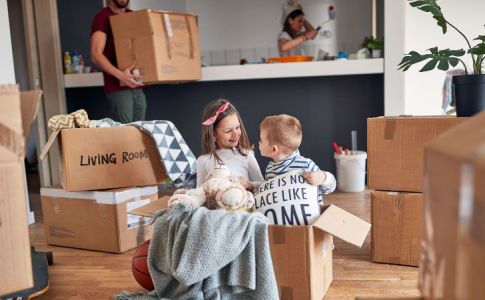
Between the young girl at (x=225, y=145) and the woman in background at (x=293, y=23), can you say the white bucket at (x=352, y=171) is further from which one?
the young girl at (x=225, y=145)

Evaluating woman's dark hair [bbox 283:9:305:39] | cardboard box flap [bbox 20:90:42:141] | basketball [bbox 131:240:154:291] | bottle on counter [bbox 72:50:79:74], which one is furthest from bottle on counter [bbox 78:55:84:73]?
cardboard box flap [bbox 20:90:42:141]

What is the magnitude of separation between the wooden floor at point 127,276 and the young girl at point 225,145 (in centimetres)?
51

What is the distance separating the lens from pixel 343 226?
1.51m

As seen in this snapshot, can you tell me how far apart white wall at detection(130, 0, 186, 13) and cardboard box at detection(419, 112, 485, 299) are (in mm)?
3531

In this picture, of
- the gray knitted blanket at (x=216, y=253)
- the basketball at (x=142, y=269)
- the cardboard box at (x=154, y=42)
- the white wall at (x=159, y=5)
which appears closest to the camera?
the gray knitted blanket at (x=216, y=253)

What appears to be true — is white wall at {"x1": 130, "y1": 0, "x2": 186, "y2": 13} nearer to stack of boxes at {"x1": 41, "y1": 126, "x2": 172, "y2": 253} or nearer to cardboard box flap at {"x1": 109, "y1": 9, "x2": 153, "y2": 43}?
cardboard box flap at {"x1": 109, "y1": 9, "x2": 153, "y2": 43}

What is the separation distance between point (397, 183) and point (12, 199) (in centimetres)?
151

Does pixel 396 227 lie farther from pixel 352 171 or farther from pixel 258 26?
pixel 258 26

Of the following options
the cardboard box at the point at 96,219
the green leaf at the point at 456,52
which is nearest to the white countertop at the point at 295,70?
the cardboard box at the point at 96,219

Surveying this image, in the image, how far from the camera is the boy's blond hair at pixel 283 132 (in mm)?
1688

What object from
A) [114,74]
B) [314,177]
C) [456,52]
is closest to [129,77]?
[114,74]

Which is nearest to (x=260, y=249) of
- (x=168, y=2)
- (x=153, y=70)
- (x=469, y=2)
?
(x=153, y=70)

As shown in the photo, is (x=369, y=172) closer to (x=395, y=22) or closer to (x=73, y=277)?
(x=73, y=277)

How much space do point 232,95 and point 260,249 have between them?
226 centimetres
